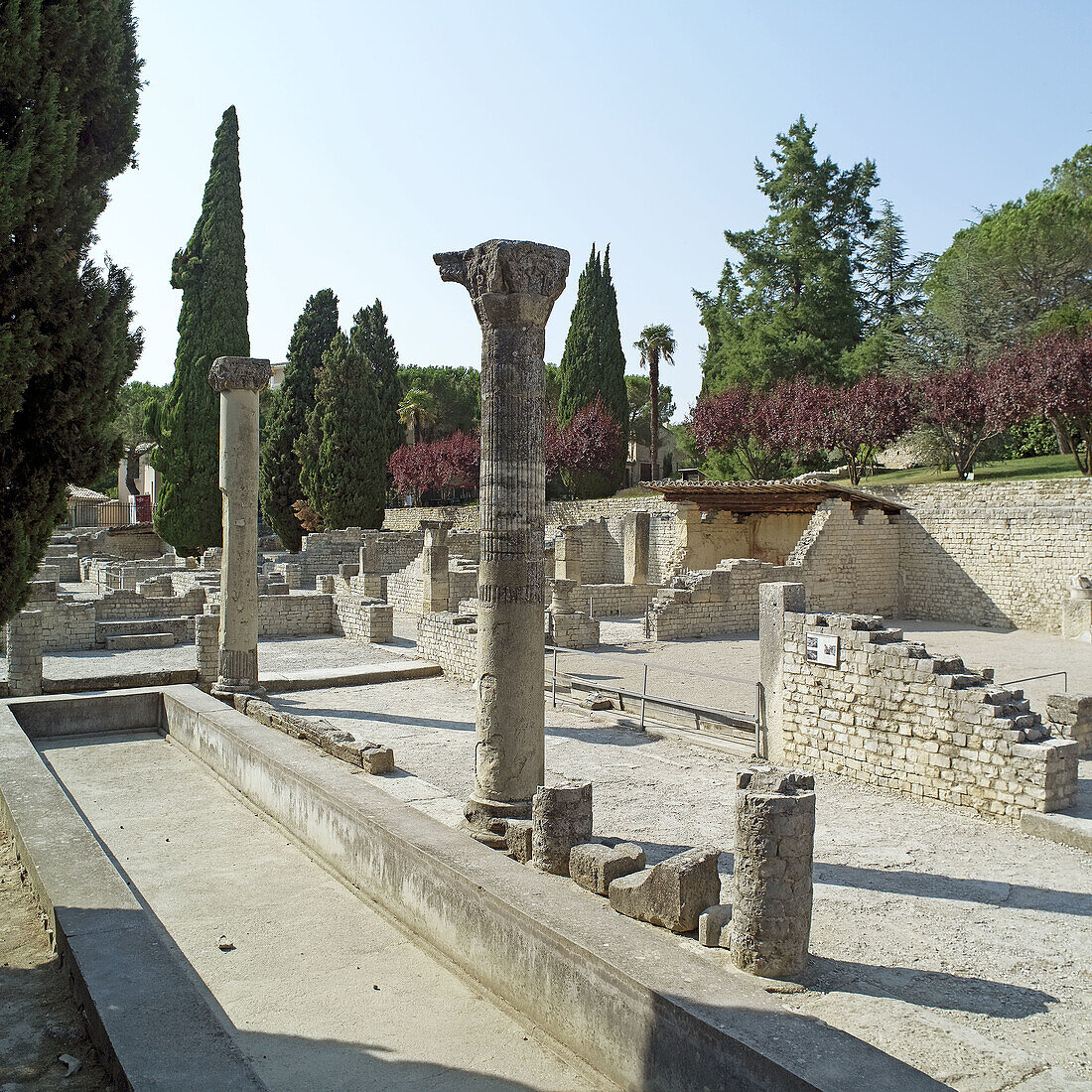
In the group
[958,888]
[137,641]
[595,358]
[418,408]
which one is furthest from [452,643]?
[418,408]

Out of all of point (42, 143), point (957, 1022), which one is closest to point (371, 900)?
point (957, 1022)

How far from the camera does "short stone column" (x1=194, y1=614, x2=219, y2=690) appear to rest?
15.3 m

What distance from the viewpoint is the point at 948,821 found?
27.8 feet

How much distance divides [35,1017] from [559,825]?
298cm

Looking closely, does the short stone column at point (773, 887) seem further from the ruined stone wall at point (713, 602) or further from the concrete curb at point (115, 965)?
the ruined stone wall at point (713, 602)

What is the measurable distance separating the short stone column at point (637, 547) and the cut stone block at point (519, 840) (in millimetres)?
19618

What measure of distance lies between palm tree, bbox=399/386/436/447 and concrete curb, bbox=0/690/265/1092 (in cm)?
5023

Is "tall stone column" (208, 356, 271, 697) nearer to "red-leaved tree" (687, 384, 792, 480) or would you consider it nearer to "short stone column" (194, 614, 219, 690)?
"short stone column" (194, 614, 219, 690)

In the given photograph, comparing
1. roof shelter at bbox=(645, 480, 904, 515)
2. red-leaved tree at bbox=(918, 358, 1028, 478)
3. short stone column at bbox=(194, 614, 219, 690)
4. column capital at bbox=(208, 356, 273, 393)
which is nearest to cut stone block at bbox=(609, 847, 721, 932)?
column capital at bbox=(208, 356, 273, 393)

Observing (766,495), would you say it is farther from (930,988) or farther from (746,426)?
(930,988)

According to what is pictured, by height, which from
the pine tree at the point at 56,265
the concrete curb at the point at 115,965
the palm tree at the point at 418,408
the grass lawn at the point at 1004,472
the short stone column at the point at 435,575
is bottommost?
the concrete curb at the point at 115,965

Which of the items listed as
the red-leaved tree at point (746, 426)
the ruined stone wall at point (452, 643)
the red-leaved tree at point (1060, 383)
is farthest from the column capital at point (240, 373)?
the red-leaved tree at point (746, 426)

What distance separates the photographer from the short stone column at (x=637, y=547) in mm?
26203

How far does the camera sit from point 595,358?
4528 cm
